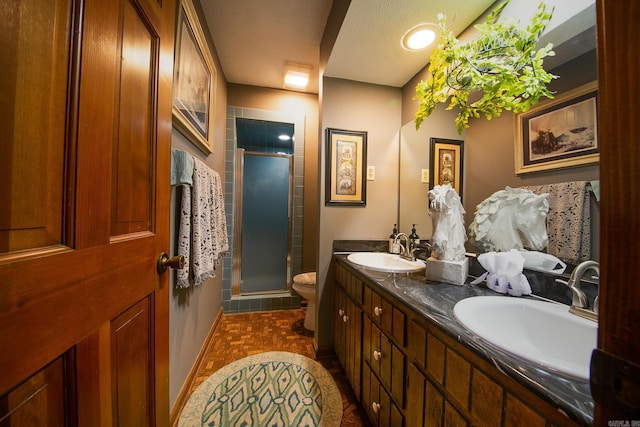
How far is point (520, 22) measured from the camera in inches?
36.6

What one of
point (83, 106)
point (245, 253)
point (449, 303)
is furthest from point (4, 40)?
point (245, 253)

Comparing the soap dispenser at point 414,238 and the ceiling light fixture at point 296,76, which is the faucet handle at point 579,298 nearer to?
the soap dispenser at point 414,238

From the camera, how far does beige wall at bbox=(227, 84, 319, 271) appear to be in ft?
7.76

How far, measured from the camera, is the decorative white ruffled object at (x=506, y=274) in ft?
2.72

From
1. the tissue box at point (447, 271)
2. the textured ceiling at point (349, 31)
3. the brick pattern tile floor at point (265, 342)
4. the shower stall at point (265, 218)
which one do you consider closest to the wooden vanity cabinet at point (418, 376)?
the brick pattern tile floor at point (265, 342)

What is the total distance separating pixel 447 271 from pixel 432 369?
438mm

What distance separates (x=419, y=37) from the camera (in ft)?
4.15

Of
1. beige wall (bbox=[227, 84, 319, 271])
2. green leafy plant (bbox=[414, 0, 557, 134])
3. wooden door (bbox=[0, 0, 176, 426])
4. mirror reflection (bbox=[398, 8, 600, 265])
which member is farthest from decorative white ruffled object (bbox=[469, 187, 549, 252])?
beige wall (bbox=[227, 84, 319, 271])

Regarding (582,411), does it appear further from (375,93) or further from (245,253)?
(245,253)

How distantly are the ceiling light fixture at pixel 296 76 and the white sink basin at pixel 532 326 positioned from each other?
7.29 feet

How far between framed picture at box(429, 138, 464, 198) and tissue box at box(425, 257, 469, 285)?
0.47m

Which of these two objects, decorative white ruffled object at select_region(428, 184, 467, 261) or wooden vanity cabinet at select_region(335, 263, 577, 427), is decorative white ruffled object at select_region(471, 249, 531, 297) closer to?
decorative white ruffled object at select_region(428, 184, 467, 261)

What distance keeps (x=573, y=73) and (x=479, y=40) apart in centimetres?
39

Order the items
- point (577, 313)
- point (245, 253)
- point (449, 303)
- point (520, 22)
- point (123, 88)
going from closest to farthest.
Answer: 1. point (123, 88)
2. point (577, 313)
3. point (449, 303)
4. point (520, 22)
5. point (245, 253)
